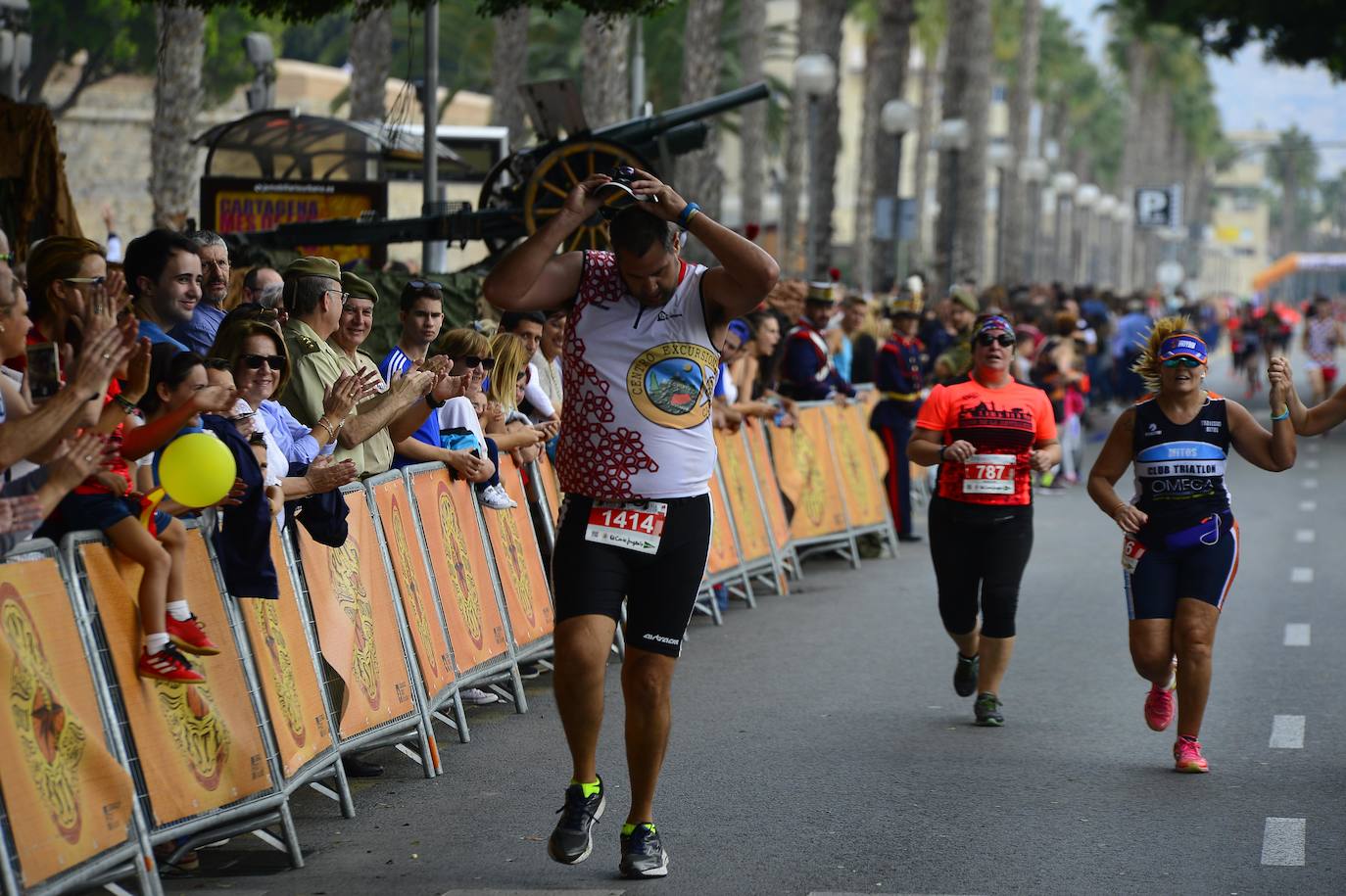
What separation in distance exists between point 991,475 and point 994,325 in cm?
67

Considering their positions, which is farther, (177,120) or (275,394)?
(177,120)

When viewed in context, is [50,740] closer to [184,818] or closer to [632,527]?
[184,818]

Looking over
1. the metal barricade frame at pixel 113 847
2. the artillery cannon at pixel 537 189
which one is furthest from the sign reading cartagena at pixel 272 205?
the metal barricade frame at pixel 113 847

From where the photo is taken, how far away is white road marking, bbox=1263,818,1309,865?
6582 millimetres

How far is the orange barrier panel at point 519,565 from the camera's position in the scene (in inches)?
373

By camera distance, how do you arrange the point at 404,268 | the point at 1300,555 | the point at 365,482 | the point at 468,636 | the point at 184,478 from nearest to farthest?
the point at 184,478 < the point at 365,482 < the point at 468,636 < the point at 1300,555 < the point at 404,268

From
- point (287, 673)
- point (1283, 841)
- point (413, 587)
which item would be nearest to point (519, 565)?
point (413, 587)

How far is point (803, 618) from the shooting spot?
40.7ft

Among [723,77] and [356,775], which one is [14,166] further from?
[723,77]

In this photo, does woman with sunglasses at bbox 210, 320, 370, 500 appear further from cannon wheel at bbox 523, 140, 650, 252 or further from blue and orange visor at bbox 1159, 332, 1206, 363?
cannon wheel at bbox 523, 140, 650, 252

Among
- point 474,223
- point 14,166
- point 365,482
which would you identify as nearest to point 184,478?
point 365,482

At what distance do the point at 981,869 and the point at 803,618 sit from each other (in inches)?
235

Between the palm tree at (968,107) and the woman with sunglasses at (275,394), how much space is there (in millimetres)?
27426

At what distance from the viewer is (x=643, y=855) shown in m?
6.29
